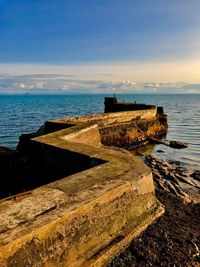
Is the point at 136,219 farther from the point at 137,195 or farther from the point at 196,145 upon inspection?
the point at 196,145

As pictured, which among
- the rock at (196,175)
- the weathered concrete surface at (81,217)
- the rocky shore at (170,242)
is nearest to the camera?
the weathered concrete surface at (81,217)

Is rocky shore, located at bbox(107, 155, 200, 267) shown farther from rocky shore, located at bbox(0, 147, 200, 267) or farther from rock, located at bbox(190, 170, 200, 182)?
rock, located at bbox(190, 170, 200, 182)

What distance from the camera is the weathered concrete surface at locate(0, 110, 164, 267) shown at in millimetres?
3195

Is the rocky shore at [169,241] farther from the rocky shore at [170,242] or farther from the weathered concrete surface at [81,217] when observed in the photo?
the weathered concrete surface at [81,217]

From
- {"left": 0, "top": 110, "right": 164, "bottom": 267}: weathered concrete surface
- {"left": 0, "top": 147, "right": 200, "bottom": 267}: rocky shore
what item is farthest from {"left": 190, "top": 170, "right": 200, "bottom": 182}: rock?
{"left": 0, "top": 110, "right": 164, "bottom": 267}: weathered concrete surface

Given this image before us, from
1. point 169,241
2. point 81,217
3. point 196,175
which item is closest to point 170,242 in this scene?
point 169,241

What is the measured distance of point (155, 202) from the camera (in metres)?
5.73

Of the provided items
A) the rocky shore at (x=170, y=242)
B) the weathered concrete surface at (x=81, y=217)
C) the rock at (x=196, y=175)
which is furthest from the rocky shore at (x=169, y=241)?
the rock at (x=196, y=175)

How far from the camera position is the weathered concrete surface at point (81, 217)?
3.20m

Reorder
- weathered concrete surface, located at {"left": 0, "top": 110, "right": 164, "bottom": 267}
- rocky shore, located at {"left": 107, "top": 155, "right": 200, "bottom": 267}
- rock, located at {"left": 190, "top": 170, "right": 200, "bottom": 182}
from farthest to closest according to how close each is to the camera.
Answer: rock, located at {"left": 190, "top": 170, "right": 200, "bottom": 182}
rocky shore, located at {"left": 107, "top": 155, "right": 200, "bottom": 267}
weathered concrete surface, located at {"left": 0, "top": 110, "right": 164, "bottom": 267}

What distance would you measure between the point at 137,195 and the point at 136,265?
1268mm

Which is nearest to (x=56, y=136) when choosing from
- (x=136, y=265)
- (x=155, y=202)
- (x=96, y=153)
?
(x=96, y=153)

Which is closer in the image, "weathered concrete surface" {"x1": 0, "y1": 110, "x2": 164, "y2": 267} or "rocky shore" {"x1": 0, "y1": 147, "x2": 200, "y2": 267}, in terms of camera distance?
"weathered concrete surface" {"x1": 0, "y1": 110, "x2": 164, "y2": 267}

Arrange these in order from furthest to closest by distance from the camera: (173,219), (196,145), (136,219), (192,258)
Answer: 1. (196,145)
2. (173,219)
3. (136,219)
4. (192,258)
